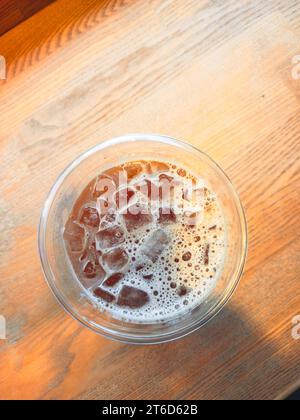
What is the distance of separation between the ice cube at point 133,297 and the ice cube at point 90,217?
159mm

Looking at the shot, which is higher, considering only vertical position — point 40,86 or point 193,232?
point 40,86

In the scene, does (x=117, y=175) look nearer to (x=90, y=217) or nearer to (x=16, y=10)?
(x=90, y=217)

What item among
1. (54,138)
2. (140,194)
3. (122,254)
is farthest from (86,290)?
(54,138)

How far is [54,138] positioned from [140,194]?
Result: 0.23 m

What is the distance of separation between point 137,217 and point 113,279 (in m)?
0.15

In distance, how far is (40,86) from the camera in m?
1.39

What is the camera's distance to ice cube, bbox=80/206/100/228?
138 centimetres

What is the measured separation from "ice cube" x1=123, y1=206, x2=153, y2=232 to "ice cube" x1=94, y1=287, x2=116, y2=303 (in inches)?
6.0

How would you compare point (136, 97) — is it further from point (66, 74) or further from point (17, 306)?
point (17, 306)

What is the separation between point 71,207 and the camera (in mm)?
1376

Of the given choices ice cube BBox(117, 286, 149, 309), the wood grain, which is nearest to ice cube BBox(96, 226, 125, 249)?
ice cube BBox(117, 286, 149, 309)

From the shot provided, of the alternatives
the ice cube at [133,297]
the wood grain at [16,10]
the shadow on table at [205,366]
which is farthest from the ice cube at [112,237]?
the wood grain at [16,10]

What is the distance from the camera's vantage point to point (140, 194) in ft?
4.51
